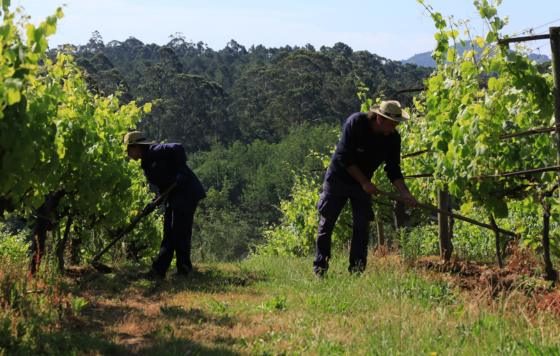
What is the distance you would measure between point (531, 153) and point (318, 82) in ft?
213

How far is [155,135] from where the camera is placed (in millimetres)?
68750

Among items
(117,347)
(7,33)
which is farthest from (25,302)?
(7,33)

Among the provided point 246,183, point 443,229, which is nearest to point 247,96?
point 246,183

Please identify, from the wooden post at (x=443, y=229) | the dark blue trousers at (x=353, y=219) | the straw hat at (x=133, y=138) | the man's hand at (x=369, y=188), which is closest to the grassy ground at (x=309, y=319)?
the dark blue trousers at (x=353, y=219)

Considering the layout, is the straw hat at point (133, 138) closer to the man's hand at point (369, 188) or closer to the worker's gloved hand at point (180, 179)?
the worker's gloved hand at point (180, 179)

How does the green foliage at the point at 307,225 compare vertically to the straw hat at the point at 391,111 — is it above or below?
below

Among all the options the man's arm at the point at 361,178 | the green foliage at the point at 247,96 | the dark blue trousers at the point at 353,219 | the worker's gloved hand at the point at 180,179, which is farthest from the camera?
the green foliage at the point at 247,96

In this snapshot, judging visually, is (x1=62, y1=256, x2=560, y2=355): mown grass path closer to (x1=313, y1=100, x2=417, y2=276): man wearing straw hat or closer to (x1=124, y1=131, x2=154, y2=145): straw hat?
(x1=313, y1=100, x2=417, y2=276): man wearing straw hat

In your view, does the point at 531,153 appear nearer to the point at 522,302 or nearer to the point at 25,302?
the point at 522,302

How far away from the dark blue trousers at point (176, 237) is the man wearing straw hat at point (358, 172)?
1585 mm

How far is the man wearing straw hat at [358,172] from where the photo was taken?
6348mm

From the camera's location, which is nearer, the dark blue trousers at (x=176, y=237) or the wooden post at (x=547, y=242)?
the wooden post at (x=547, y=242)

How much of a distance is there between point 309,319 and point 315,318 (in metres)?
0.06

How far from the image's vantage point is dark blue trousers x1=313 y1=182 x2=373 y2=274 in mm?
6590
